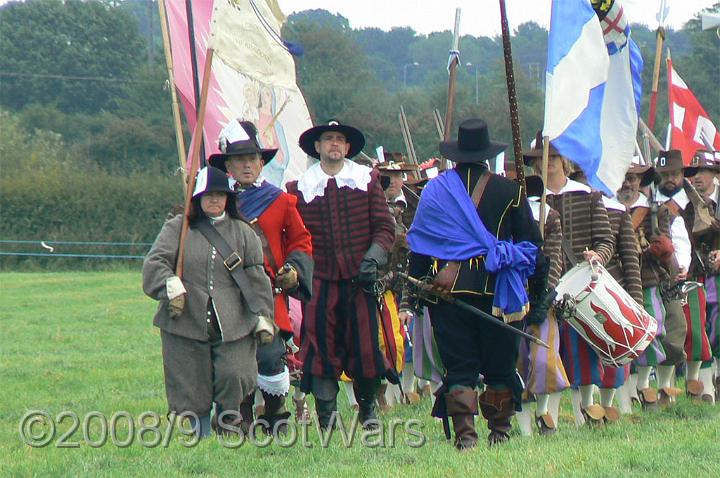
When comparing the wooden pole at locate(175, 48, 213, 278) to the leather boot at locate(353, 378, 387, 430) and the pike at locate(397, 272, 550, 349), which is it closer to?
the pike at locate(397, 272, 550, 349)

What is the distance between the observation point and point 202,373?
885cm

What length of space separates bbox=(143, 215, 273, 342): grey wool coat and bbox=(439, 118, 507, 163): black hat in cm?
137

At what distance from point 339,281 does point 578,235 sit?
163 cm

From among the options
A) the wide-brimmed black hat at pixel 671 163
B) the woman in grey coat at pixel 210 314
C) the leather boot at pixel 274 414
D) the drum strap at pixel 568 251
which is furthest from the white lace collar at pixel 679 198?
the woman in grey coat at pixel 210 314

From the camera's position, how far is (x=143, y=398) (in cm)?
1255

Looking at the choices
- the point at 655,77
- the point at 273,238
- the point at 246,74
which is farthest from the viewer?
the point at 655,77

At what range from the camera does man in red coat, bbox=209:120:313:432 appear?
9531 mm

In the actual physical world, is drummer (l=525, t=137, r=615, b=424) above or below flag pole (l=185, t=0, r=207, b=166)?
below

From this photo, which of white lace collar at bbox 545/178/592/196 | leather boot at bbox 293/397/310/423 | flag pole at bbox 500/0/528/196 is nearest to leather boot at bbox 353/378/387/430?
leather boot at bbox 293/397/310/423

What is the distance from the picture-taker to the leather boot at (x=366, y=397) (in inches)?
394

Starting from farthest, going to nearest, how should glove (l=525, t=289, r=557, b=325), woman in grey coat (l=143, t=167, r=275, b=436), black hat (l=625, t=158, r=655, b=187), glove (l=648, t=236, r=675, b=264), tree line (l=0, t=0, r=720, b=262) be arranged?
1. tree line (l=0, t=0, r=720, b=262)
2. black hat (l=625, t=158, r=655, b=187)
3. glove (l=648, t=236, r=675, b=264)
4. glove (l=525, t=289, r=557, b=325)
5. woman in grey coat (l=143, t=167, r=275, b=436)

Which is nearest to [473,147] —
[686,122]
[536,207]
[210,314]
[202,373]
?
[536,207]

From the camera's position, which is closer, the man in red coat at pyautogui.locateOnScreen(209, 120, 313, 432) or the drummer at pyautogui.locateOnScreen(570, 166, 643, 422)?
the man in red coat at pyautogui.locateOnScreen(209, 120, 313, 432)

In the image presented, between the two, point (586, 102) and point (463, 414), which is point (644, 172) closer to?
point (586, 102)
